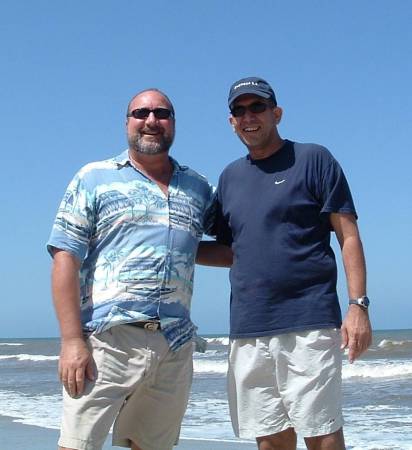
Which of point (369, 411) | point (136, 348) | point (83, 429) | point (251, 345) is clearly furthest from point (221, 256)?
point (369, 411)

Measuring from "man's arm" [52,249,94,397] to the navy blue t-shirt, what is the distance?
0.76 m

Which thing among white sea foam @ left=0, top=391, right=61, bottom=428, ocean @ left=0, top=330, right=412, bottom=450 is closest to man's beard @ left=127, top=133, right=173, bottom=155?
ocean @ left=0, top=330, right=412, bottom=450

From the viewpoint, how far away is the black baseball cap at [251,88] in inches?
135

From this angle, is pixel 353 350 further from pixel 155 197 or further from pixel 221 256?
pixel 155 197

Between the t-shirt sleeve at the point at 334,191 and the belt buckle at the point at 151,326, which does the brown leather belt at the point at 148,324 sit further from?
the t-shirt sleeve at the point at 334,191

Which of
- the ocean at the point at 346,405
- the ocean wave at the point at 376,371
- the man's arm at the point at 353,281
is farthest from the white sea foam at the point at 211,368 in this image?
the man's arm at the point at 353,281

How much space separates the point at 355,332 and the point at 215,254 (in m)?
0.86

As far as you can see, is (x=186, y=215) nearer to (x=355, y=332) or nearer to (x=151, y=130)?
(x=151, y=130)

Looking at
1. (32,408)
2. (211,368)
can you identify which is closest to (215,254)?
→ (32,408)

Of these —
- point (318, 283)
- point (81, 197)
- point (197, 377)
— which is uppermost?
point (81, 197)

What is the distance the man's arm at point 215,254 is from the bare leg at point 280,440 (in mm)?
868

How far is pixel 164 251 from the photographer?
10.6ft

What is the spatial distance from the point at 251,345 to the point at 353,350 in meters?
0.48

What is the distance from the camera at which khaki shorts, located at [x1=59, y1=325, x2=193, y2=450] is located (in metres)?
3.06
